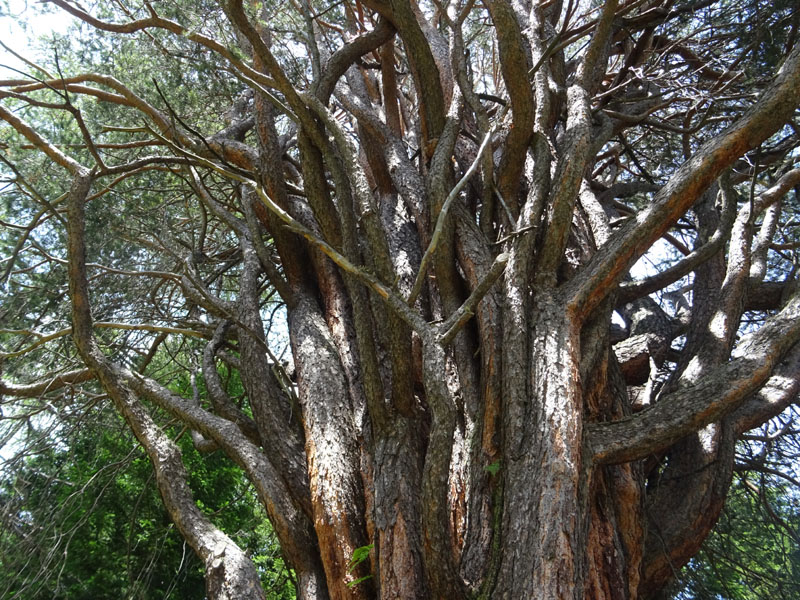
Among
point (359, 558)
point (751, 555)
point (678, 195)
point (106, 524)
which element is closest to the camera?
point (359, 558)

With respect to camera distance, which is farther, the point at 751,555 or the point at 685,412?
the point at 751,555

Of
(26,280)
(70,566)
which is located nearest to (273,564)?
(70,566)

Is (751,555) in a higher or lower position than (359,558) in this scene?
higher

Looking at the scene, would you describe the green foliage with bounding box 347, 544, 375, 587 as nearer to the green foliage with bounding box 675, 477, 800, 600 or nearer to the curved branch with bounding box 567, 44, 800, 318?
the curved branch with bounding box 567, 44, 800, 318

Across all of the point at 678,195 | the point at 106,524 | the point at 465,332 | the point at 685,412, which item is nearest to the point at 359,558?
the point at 465,332

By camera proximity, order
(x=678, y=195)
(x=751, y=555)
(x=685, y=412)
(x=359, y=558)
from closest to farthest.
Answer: (x=359, y=558), (x=685, y=412), (x=678, y=195), (x=751, y=555)

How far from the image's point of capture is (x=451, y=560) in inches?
108

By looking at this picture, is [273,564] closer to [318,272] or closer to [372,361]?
[318,272]

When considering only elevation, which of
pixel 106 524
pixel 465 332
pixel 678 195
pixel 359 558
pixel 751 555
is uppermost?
pixel 678 195

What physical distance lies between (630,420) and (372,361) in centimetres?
120

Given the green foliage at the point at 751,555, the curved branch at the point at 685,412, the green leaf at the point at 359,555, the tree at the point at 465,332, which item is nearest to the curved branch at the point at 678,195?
the tree at the point at 465,332

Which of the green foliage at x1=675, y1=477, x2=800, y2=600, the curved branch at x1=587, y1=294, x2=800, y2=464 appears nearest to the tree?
the curved branch at x1=587, y1=294, x2=800, y2=464

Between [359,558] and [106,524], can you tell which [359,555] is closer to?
[359,558]

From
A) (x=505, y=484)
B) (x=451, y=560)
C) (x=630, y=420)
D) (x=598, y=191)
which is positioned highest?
(x=598, y=191)
